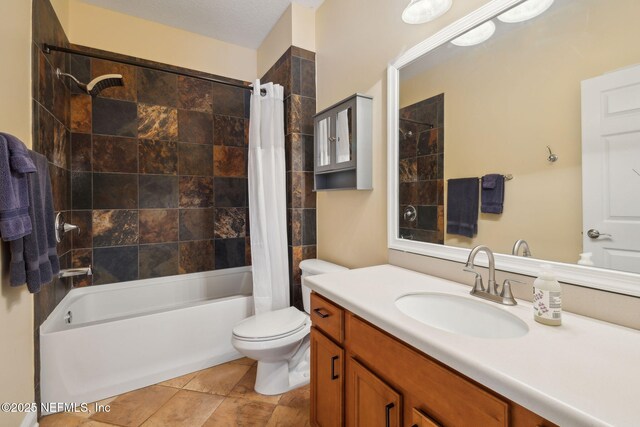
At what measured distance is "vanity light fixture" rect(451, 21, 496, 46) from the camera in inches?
45.3

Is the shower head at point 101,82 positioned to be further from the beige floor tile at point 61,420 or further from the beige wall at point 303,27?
the beige floor tile at point 61,420

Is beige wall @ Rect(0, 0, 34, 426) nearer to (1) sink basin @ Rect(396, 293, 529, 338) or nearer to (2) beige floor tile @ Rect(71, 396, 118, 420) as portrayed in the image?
(2) beige floor tile @ Rect(71, 396, 118, 420)

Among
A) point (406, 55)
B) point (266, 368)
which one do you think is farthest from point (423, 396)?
point (406, 55)

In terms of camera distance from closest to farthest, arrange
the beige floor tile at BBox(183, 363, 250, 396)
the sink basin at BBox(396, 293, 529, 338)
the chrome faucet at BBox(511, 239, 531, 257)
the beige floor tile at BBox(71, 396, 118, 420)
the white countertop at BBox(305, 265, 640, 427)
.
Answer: the white countertop at BBox(305, 265, 640, 427), the sink basin at BBox(396, 293, 529, 338), the chrome faucet at BBox(511, 239, 531, 257), the beige floor tile at BBox(71, 396, 118, 420), the beige floor tile at BBox(183, 363, 250, 396)

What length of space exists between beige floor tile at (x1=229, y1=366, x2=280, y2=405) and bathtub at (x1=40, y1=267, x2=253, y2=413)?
0.98ft

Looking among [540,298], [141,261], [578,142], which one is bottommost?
[141,261]

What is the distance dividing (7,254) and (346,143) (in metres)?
1.79

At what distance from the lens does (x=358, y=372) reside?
40.5 inches

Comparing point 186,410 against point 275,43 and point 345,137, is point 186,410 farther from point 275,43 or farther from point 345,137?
point 275,43

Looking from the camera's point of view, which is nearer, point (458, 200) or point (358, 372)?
point (358, 372)

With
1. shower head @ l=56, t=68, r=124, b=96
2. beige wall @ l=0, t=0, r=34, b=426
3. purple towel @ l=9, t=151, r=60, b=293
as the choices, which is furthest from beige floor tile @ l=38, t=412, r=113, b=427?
shower head @ l=56, t=68, r=124, b=96

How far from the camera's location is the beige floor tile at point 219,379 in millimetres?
1837

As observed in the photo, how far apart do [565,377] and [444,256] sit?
0.78 meters

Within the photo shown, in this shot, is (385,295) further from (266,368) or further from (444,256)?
(266,368)
